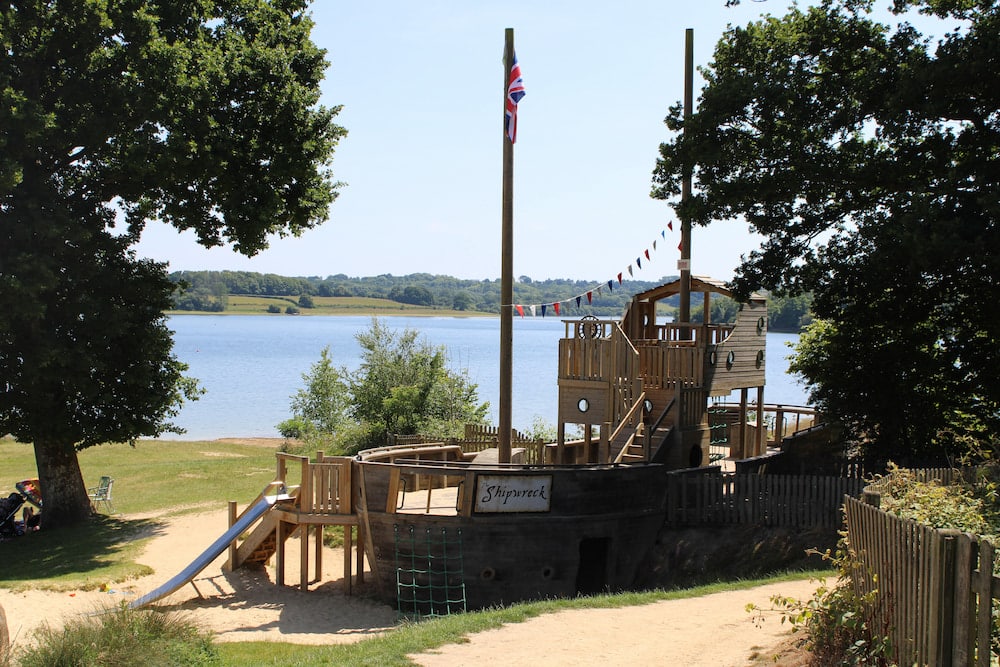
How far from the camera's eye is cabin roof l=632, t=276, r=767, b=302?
2251cm

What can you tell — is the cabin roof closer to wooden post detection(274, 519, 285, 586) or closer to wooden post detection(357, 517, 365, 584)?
wooden post detection(357, 517, 365, 584)

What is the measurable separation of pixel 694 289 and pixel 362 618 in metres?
11.5

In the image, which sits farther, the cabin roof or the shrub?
the cabin roof

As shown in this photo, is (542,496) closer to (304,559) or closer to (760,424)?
(304,559)

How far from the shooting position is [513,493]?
1670 cm

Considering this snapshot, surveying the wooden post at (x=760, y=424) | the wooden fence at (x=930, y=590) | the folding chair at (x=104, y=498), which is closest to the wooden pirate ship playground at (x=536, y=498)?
the wooden post at (x=760, y=424)

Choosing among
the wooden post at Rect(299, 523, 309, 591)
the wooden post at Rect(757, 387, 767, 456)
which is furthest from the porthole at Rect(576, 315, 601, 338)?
the wooden post at Rect(299, 523, 309, 591)

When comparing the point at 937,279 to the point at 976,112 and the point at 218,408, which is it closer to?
the point at 976,112

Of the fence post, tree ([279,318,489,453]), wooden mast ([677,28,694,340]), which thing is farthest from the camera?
tree ([279,318,489,453])

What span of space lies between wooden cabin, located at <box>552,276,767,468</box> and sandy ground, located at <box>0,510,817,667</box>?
19.8 feet

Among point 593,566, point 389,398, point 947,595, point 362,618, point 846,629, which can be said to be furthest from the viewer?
point 389,398

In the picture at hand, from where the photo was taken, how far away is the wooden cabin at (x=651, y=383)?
66.2 ft

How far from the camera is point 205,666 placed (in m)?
11.3

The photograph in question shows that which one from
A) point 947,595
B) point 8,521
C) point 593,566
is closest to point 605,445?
point 593,566
